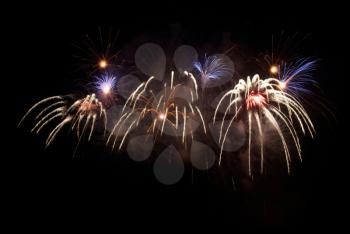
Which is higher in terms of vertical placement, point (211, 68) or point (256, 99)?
point (211, 68)

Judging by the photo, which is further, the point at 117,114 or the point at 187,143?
the point at 187,143

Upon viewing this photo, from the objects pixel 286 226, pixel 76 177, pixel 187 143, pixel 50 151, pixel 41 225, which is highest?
pixel 187 143

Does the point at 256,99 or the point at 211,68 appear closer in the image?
the point at 256,99

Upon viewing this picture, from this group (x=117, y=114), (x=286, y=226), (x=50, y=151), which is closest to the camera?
(x=286, y=226)

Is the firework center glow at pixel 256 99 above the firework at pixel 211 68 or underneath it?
underneath

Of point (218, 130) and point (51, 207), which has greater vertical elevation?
point (218, 130)

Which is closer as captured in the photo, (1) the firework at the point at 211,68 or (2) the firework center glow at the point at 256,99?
(2) the firework center glow at the point at 256,99

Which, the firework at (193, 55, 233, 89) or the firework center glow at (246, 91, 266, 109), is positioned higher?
the firework at (193, 55, 233, 89)

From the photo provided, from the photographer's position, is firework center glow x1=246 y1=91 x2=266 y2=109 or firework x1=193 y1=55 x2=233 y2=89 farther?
firework x1=193 y1=55 x2=233 y2=89

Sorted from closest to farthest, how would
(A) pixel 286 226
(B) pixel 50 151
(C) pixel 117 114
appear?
(A) pixel 286 226, (C) pixel 117 114, (B) pixel 50 151

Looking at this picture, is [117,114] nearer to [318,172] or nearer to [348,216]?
[318,172]

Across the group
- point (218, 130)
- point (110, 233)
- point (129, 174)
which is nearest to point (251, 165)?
point (218, 130)
